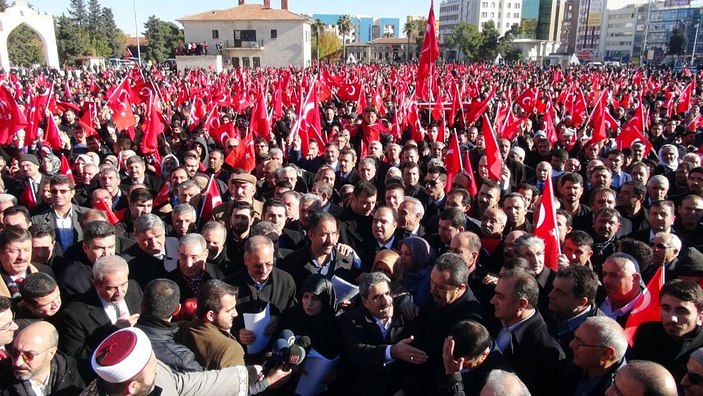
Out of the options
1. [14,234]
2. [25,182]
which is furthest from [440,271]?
[25,182]

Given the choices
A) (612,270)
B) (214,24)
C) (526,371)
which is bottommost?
(526,371)

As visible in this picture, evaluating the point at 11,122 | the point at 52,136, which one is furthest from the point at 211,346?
the point at 11,122

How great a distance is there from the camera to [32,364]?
106 inches

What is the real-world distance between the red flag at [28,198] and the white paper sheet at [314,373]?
4.33 m

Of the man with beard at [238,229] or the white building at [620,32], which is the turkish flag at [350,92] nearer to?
the man with beard at [238,229]

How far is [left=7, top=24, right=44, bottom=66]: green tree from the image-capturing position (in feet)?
182

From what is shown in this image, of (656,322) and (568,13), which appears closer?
(656,322)

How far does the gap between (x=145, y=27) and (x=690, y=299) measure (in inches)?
3324

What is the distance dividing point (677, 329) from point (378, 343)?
171cm

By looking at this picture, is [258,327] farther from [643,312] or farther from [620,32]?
[620,32]

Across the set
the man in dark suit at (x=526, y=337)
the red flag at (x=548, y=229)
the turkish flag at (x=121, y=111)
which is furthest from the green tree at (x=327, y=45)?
the man in dark suit at (x=526, y=337)

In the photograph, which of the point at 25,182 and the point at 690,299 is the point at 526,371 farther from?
the point at 25,182

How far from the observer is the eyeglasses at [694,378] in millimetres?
2527

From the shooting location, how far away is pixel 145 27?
77.8 m
